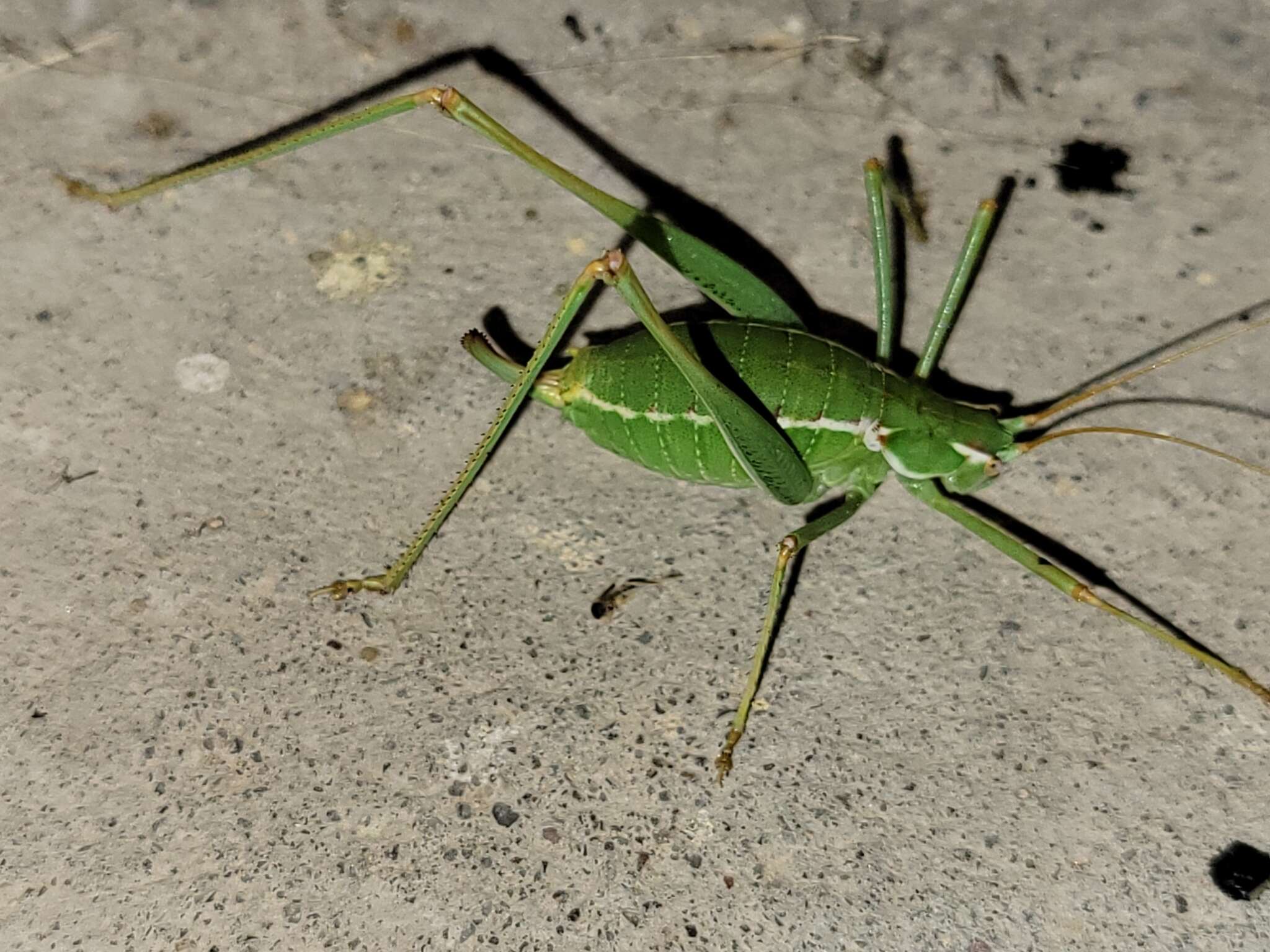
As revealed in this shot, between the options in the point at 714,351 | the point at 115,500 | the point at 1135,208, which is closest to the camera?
the point at 714,351

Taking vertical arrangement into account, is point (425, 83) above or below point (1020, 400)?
below

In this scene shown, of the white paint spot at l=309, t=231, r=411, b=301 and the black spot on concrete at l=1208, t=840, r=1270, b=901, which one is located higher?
the black spot on concrete at l=1208, t=840, r=1270, b=901

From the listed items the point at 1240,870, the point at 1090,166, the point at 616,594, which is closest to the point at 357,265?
the point at 616,594

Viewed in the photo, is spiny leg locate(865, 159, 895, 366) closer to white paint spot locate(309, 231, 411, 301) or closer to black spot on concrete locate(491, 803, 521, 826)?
white paint spot locate(309, 231, 411, 301)

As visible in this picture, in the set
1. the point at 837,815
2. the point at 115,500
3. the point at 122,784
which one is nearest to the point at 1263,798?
A: the point at 837,815

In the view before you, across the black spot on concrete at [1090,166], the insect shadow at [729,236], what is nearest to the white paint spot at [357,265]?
the insect shadow at [729,236]

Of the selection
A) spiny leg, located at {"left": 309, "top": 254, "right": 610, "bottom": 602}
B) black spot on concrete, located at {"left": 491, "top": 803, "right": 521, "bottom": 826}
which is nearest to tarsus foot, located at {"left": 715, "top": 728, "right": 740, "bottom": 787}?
black spot on concrete, located at {"left": 491, "top": 803, "right": 521, "bottom": 826}

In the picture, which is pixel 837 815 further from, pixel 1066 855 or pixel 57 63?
pixel 57 63

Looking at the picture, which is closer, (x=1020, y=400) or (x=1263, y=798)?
(x=1263, y=798)
